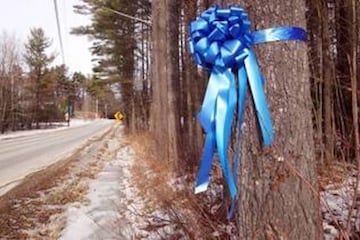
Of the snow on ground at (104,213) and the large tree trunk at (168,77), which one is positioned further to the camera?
the large tree trunk at (168,77)

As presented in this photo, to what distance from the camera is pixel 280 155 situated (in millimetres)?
2123

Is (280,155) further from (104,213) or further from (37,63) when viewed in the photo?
(37,63)

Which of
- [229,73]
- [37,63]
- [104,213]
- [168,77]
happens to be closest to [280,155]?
[229,73]

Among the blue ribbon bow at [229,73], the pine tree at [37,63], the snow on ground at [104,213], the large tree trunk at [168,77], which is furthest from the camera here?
the pine tree at [37,63]

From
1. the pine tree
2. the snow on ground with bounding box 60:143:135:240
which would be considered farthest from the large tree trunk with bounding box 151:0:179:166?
the pine tree

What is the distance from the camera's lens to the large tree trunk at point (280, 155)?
2.14 meters

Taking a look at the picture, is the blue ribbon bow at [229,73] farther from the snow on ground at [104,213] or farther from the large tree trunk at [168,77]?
the large tree trunk at [168,77]

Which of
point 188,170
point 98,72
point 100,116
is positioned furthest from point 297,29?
point 100,116

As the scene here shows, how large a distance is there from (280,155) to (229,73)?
1.37 feet

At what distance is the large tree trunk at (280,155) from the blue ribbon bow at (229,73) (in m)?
0.04

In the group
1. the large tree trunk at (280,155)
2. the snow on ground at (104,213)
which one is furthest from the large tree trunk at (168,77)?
the large tree trunk at (280,155)

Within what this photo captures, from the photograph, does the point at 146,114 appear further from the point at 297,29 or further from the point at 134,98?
the point at 297,29

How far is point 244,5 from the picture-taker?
219 cm

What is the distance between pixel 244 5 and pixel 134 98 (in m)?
28.9
